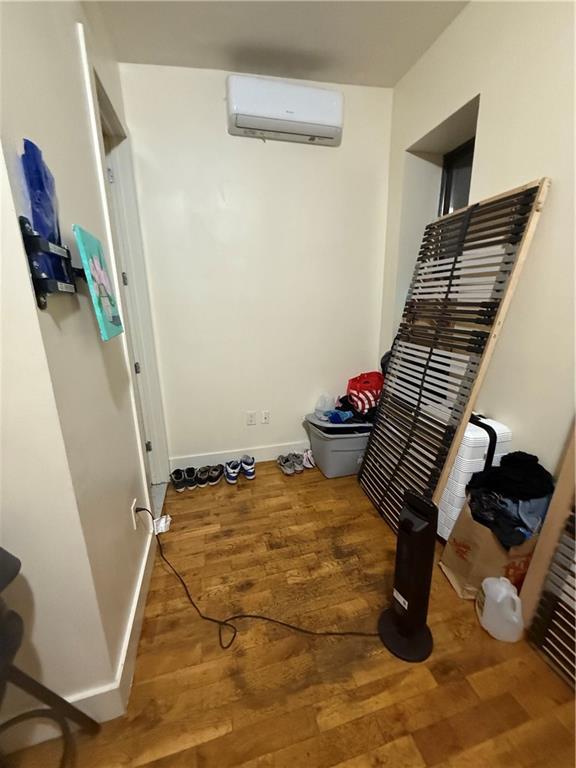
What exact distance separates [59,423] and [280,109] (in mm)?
2134

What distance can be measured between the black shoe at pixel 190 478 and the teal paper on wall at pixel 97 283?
56.4 inches

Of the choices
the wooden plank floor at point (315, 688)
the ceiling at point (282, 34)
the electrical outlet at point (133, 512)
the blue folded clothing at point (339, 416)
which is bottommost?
the wooden plank floor at point (315, 688)

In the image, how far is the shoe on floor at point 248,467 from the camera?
2407 millimetres

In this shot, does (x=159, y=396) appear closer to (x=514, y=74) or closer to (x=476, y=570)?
(x=476, y=570)

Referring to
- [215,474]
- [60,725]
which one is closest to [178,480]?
[215,474]

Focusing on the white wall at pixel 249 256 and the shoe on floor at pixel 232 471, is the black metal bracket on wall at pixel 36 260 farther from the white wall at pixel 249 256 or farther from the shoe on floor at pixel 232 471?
the shoe on floor at pixel 232 471

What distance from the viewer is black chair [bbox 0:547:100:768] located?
28.6 inches

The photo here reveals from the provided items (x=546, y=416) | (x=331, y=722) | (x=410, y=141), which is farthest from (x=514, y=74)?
(x=331, y=722)

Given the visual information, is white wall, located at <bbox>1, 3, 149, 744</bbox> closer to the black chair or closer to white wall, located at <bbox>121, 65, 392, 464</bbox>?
the black chair

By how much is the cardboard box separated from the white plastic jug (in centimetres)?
6

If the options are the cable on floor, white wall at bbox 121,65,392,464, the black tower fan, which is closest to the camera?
the cable on floor

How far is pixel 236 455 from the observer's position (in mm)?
2580

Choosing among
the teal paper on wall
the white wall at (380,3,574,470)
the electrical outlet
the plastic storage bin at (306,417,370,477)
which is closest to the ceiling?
the white wall at (380,3,574,470)

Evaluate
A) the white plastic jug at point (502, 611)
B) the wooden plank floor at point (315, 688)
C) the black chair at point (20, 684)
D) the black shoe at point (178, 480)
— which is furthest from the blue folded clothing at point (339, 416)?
the black chair at point (20, 684)
